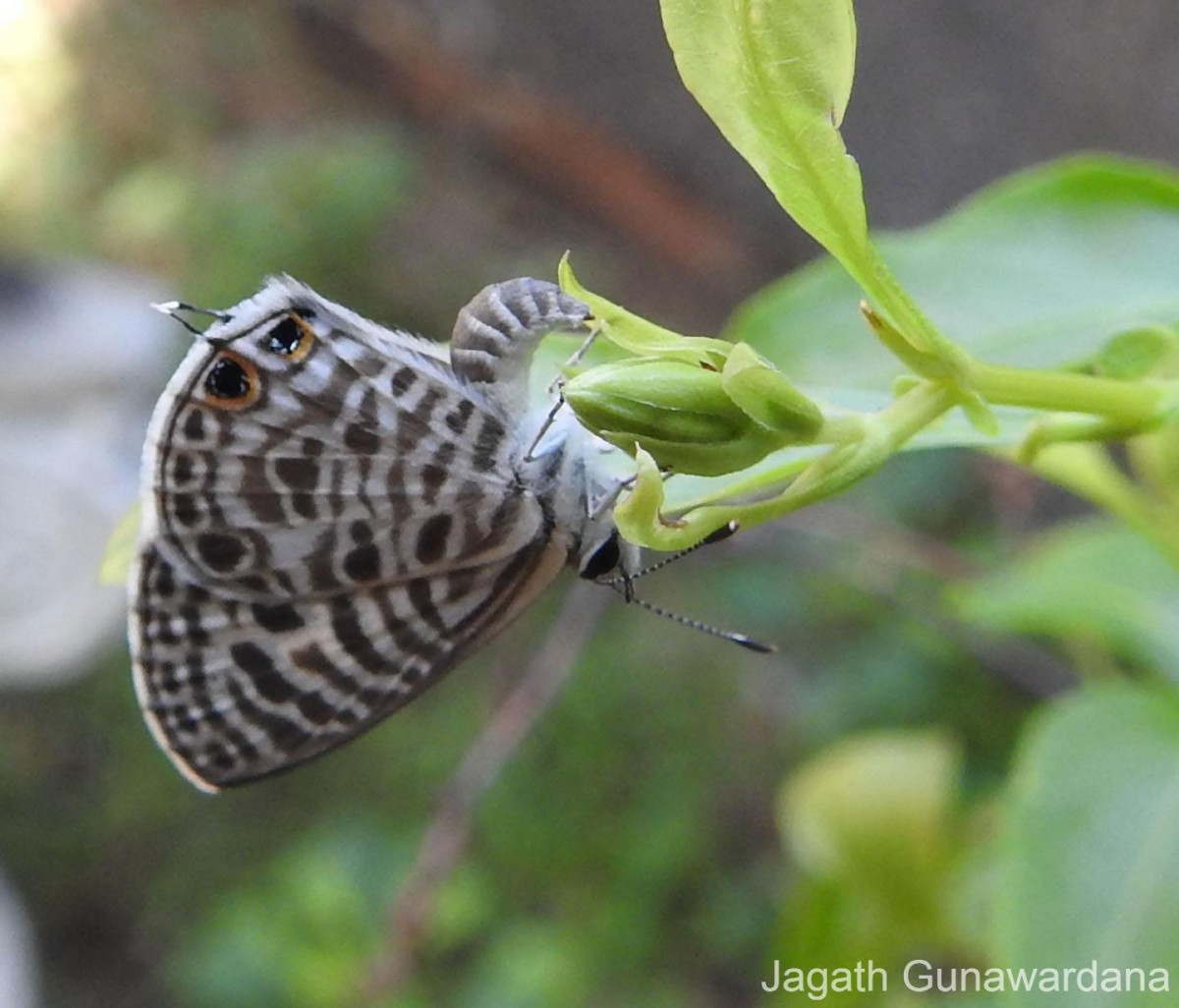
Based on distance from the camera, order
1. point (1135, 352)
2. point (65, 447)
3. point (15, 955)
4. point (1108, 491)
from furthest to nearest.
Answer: point (65, 447), point (15, 955), point (1108, 491), point (1135, 352)

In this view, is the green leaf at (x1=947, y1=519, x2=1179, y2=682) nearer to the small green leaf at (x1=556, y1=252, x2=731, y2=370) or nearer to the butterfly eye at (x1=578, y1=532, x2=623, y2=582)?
the butterfly eye at (x1=578, y1=532, x2=623, y2=582)

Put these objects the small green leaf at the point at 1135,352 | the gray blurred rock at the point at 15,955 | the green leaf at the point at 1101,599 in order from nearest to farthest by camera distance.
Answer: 1. the small green leaf at the point at 1135,352
2. the green leaf at the point at 1101,599
3. the gray blurred rock at the point at 15,955

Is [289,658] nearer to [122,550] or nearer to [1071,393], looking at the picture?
[122,550]

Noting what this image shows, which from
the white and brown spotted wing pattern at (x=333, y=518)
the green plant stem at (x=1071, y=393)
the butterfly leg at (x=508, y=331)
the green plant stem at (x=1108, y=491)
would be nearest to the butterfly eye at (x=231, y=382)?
the white and brown spotted wing pattern at (x=333, y=518)

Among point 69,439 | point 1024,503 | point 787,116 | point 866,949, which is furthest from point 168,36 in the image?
point 787,116

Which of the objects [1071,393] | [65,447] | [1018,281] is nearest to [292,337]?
[1071,393]

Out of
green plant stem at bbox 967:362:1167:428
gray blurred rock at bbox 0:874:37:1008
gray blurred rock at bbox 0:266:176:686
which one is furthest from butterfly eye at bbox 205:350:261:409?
gray blurred rock at bbox 0:874:37:1008

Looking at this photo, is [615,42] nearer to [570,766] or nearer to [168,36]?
[168,36]

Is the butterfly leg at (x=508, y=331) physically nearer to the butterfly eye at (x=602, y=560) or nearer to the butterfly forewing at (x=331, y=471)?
the butterfly forewing at (x=331, y=471)
